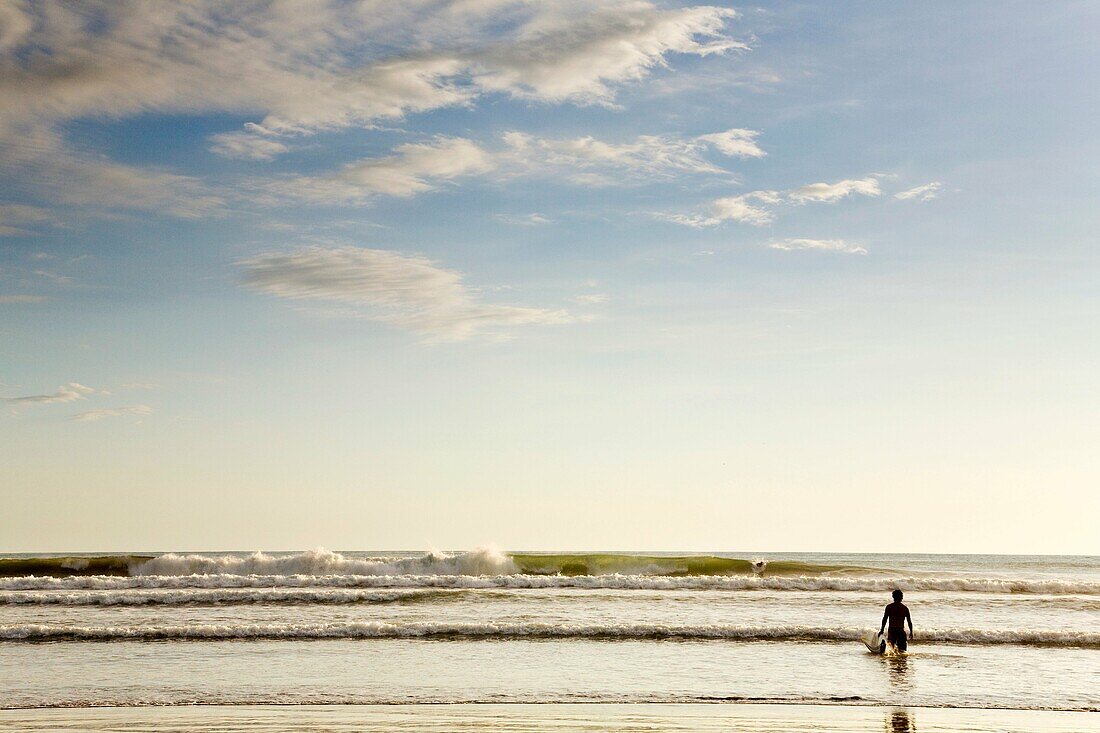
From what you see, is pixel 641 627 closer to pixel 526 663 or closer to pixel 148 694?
pixel 526 663

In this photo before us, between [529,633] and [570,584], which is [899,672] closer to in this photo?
[529,633]

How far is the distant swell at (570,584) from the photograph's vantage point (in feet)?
121

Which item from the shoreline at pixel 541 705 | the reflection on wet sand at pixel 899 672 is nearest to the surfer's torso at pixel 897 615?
the reflection on wet sand at pixel 899 672

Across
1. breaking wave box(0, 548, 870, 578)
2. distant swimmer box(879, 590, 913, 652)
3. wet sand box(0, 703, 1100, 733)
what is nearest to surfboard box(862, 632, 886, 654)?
distant swimmer box(879, 590, 913, 652)

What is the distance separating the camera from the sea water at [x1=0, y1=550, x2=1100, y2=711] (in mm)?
15867

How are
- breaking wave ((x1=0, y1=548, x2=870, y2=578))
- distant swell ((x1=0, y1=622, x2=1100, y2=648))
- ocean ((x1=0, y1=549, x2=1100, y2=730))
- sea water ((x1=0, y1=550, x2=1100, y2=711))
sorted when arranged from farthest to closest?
breaking wave ((x1=0, y1=548, x2=870, y2=578)) → distant swell ((x1=0, y1=622, x2=1100, y2=648)) → sea water ((x1=0, y1=550, x2=1100, y2=711)) → ocean ((x1=0, y1=549, x2=1100, y2=730))

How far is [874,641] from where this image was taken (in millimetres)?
20781

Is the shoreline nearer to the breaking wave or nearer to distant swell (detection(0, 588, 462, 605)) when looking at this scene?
distant swell (detection(0, 588, 462, 605))

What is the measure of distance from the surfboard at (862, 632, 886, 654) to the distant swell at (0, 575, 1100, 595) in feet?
51.7

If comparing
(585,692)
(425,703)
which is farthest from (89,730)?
(585,692)

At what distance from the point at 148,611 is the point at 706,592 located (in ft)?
65.3

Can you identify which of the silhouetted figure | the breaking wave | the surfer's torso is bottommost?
the breaking wave

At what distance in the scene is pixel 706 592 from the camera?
3575 cm

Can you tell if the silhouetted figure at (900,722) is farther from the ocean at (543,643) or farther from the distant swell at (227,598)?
the distant swell at (227,598)
